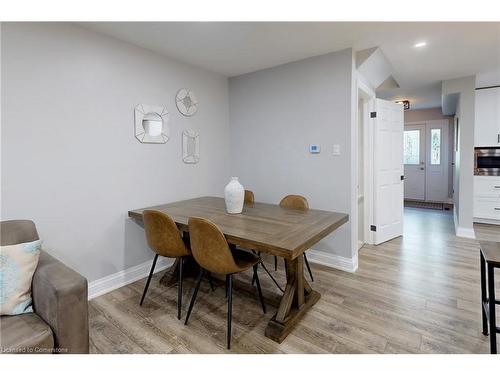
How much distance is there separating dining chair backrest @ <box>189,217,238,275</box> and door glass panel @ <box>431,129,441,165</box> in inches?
253

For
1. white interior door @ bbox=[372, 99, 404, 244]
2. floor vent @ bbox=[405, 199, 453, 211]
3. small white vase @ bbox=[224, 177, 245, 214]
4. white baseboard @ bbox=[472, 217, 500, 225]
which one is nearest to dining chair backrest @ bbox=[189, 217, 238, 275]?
small white vase @ bbox=[224, 177, 245, 214]

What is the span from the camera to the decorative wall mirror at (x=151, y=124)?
2.65m

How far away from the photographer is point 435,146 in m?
6.27

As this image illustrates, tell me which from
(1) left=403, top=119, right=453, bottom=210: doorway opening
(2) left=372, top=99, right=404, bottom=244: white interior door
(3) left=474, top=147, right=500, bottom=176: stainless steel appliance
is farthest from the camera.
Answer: (1) left=403, top=119, right=453, bottom=210: doorway opening

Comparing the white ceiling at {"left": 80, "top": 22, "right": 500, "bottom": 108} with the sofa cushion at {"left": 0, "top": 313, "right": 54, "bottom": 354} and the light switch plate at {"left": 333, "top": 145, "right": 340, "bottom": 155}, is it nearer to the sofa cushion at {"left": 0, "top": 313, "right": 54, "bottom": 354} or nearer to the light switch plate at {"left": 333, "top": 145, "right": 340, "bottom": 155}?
the light switch plate at {"left": 333, "top": 145, "right": 340, "bottom": 155}

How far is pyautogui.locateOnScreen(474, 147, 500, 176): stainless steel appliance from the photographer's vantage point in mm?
4496

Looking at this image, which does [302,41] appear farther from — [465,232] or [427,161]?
[427,161]

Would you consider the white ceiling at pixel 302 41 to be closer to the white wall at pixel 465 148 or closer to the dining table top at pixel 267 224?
the white wall at pixel 465 148

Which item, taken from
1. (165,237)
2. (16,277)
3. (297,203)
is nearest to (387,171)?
(297,203)

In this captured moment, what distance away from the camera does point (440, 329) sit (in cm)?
186

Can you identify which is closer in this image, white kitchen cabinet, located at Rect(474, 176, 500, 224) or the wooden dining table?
the wooden dining table

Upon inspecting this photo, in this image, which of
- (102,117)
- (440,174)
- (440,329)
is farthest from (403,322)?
(440,174)

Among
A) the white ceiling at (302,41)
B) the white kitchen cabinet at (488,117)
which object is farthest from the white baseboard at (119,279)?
the white kitchen cabinet at (488,117)
